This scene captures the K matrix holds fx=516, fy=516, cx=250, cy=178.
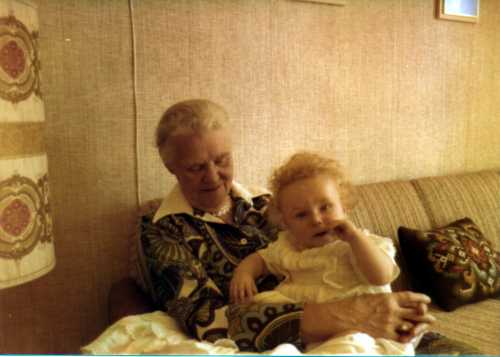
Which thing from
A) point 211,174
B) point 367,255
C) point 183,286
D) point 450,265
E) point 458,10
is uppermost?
point 458,10

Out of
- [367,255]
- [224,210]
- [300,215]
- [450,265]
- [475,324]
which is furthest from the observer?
[450,265]

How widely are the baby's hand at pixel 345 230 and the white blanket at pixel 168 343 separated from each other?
207 mm

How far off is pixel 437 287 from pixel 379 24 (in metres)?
1.08

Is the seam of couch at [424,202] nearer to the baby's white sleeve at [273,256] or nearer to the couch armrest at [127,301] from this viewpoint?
the baby's white sleeve at [273,256]

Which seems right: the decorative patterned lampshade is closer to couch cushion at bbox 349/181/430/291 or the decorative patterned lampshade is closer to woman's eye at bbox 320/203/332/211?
woman's eye at bbox 320/203/332/211

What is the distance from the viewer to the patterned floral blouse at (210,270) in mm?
1147

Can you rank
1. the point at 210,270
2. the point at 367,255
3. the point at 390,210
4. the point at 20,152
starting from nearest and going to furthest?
the point at 20,152 → the point at 367,255 → the point at 210,270 → the point at 390,210

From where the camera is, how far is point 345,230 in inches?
44.1

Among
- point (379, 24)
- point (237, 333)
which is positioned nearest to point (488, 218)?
point (379, 24)

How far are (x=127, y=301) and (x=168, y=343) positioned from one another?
27cm

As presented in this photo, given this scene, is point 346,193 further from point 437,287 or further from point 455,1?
point 455,1

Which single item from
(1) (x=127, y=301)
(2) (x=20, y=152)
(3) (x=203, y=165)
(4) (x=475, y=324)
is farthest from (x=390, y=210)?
(2) (x=20, y=152)

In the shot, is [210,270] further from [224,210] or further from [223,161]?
[223,161]

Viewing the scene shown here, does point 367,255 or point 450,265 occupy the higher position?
point 367,255
